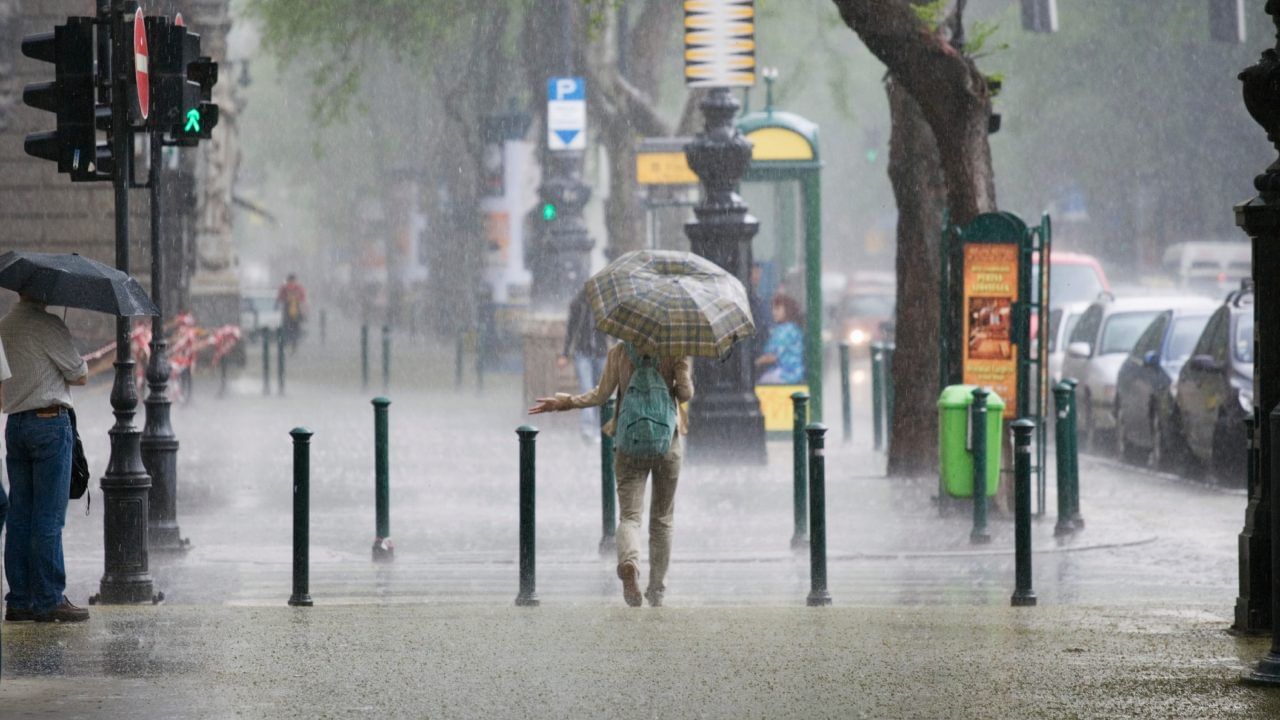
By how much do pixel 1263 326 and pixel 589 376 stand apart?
1400cm

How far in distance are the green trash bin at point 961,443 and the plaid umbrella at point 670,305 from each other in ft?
14.3

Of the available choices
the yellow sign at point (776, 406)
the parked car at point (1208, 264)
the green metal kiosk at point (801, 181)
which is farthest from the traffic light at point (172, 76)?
the parked car at point (1208, 264)

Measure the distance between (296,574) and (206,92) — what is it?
11.3 ft

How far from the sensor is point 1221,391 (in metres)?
18.5

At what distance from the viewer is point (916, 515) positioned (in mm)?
15844

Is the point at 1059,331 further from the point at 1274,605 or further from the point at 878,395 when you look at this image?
the point at 1274,605

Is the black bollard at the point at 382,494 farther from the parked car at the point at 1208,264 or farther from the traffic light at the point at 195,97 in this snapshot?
the parked car at the point at 1208,264

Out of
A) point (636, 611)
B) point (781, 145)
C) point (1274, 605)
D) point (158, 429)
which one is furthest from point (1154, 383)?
point (1274, 605)

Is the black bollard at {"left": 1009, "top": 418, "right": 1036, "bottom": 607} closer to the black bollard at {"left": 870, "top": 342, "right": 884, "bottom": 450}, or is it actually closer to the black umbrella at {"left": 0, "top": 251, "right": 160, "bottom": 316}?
the black umbrella at {"left": 0, "top": 251, "right": 160, "bottom": 316}

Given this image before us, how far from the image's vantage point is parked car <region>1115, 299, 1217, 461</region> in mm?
20234

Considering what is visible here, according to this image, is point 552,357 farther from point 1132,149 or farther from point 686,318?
point 1132,149

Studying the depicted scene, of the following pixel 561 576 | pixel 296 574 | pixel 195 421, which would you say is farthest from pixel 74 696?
pixel 195 421

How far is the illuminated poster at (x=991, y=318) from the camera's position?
15.9 meters

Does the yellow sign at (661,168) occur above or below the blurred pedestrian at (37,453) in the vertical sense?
above
